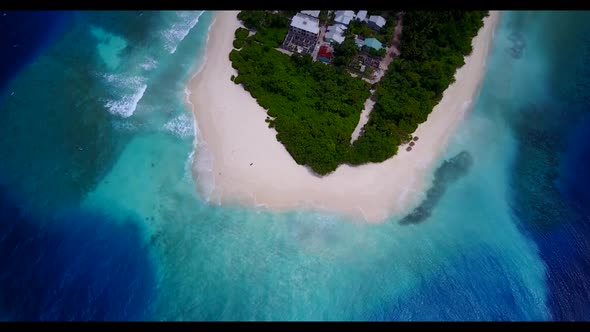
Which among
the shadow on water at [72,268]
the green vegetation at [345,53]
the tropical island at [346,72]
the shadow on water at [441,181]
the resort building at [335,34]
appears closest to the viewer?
the shadow on water at [72,268]

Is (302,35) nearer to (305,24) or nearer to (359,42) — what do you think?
(305,24)

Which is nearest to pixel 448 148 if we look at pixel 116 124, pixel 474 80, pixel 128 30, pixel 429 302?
pixel 474 80

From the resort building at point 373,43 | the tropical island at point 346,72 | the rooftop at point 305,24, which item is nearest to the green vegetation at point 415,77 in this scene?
the tropical island at point 346,72

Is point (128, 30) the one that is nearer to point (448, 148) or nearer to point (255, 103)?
point (255, 103)

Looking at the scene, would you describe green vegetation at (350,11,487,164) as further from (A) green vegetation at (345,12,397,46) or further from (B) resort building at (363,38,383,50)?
(B) resort building at (363,38,383,50)

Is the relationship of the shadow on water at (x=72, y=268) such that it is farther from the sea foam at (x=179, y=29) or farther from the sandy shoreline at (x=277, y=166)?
the sea foam at (x=179, y=29)

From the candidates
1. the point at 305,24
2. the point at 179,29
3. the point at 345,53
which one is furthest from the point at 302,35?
the point at 179,29
